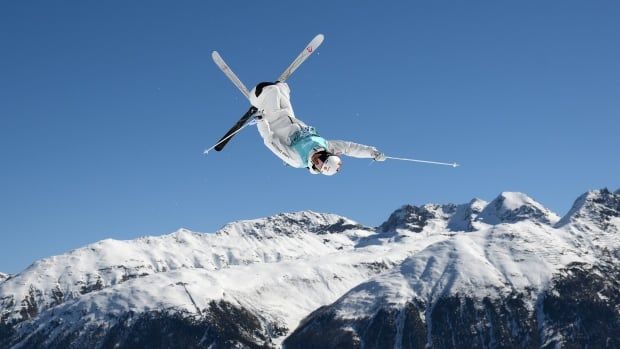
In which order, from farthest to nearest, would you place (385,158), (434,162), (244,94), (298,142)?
(244,94)
(385,158)
(298,142)
(434,162)

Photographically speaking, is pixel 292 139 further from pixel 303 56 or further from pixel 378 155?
pixel 303 56

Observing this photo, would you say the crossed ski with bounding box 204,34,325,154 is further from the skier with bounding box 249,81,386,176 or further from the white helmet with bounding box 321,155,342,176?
the white helmet with bounding box 321,155,342,176

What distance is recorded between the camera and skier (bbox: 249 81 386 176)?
126 ft

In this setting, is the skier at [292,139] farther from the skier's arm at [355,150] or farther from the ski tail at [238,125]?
the ski tail at [238,125]

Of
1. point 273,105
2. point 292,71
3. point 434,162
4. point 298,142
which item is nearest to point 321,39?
point 292,71

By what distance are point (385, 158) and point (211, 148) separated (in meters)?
10.5

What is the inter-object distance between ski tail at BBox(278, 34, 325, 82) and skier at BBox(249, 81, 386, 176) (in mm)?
656

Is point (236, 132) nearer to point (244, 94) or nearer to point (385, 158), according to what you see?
point (244, 94)

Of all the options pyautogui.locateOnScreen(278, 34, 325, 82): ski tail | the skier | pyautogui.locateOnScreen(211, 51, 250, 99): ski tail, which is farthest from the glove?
pyautogui.locateOnScreen(211, 51, 250, 99): ski tail

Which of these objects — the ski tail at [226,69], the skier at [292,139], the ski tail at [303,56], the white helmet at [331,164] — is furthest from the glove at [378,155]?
the ski tail at [226,69]

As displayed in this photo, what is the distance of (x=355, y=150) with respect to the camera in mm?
42500

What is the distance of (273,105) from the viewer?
43.7 metres

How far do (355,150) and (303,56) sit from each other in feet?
24.2

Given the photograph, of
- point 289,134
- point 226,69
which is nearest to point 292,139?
point 289,134
